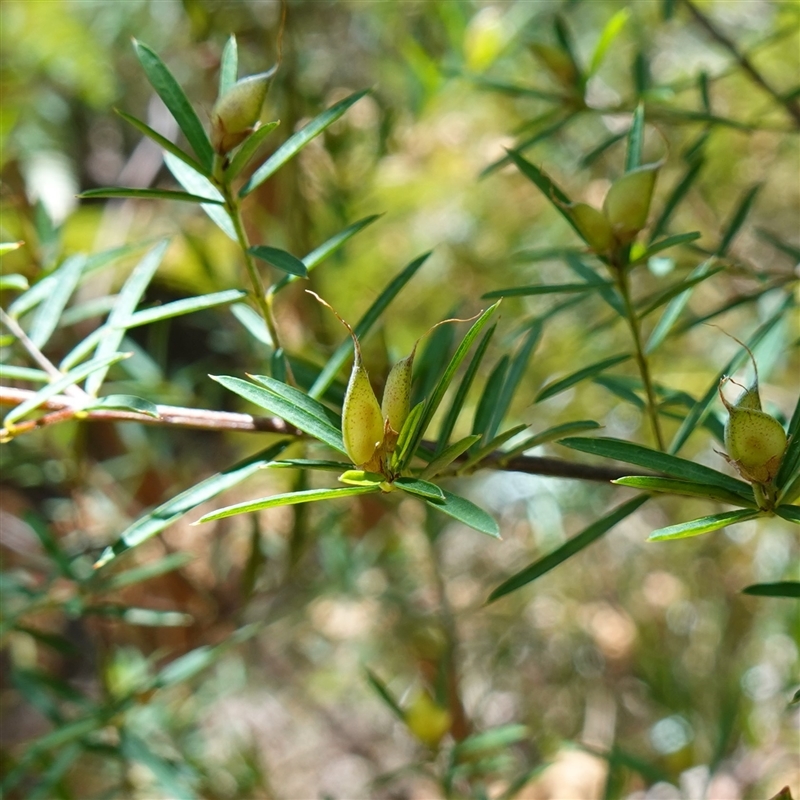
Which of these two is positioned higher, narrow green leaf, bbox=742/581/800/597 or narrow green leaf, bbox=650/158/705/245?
narrow green leaf, bbox=650/158/705/245

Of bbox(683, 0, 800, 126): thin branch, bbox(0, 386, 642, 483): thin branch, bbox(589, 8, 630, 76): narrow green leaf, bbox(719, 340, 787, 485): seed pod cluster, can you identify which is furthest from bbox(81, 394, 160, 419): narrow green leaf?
bbox(683, 0, 800, 126): thin branch

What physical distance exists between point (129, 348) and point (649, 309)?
0.45 m

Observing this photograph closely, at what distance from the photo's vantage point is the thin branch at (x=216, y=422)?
320mm

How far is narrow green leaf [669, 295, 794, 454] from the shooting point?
1.17ft

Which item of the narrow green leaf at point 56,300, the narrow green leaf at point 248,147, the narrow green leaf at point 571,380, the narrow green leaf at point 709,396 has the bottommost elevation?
the narrow green leaf at point 709,396

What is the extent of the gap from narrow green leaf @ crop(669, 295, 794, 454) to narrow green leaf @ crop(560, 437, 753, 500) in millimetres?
58

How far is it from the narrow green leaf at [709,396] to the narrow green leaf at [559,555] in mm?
35

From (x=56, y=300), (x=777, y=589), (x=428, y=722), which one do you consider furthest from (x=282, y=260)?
(x=428, y=722)

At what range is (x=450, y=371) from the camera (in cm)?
28

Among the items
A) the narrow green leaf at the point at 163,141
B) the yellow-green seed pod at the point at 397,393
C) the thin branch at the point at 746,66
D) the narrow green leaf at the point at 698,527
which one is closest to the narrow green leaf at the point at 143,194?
the narrow green leaf at the point at 163,141

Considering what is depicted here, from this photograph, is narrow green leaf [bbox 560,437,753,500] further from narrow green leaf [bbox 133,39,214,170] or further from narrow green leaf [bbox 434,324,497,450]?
narrow green leaf [bbox 133,39,214,170]

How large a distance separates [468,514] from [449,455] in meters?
0.03

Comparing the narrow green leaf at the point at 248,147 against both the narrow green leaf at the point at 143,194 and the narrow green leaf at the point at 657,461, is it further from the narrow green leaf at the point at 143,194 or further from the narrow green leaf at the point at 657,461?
the narrow green leaf at the point at 657,461

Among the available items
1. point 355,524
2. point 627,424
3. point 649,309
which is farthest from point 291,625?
point 649,309
